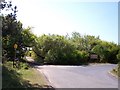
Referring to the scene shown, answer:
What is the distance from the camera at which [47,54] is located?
51906 millimetres

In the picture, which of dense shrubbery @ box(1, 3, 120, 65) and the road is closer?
the road

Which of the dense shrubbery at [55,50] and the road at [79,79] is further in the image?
the dense shrubbery at [55,50]

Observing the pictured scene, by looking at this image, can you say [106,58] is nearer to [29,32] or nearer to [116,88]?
[29,32]

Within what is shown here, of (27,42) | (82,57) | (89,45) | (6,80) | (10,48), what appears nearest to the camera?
(6,80)

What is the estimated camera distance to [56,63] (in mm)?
51531

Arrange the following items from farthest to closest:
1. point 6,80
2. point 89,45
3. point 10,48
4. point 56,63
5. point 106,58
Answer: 1. point 89,45
2. point 106,58
3. point 56,63
4. point 10,48
5. point 6,80

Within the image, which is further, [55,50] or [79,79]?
[55,50]

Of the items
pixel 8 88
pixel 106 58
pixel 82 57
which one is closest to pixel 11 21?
pixel 8 88

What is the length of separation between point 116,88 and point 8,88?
8.10 metres

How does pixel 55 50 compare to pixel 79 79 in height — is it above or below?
above

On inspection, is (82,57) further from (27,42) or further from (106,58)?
(27,42)

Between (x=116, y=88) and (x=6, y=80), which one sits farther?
(x=116, y=88)

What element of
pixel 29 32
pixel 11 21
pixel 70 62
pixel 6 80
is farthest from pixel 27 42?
pixel 6 80

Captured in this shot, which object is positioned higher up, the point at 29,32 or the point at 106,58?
the point at 29,32
